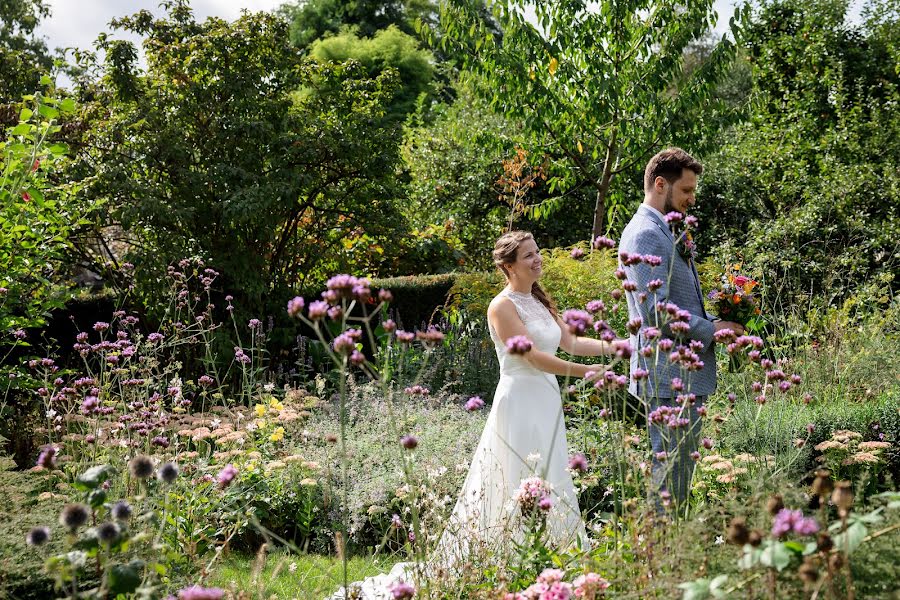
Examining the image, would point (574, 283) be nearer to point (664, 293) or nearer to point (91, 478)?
point (664, 293)

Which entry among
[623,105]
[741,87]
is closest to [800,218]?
[623,105]

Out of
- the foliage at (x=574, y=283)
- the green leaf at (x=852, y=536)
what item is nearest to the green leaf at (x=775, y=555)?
the green leaf at (x=852, y=536)

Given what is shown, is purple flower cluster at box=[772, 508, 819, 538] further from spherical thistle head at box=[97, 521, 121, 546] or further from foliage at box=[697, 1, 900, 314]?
foliage at box=[697, 1, 900, 314]

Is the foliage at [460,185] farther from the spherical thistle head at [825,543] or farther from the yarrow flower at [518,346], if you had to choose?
the spherical thistle head at [825,543]

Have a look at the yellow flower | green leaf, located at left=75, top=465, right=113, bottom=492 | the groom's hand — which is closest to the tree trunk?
the yellow flower

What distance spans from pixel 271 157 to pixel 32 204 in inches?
139

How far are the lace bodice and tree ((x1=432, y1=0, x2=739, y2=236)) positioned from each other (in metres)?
4.32

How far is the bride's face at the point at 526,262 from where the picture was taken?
4016 millimetres

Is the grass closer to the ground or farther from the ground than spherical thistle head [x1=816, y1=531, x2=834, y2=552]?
closer to the ground

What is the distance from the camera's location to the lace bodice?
401 centimetres

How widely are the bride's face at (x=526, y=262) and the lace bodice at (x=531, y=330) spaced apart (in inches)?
4.3

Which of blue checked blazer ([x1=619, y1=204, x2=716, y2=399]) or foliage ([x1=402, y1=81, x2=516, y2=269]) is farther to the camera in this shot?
foliage ([x1=402, y1=81, x2=516, y2=269])

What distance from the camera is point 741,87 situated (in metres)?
22.5

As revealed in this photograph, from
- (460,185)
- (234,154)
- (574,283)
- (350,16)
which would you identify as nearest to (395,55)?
(350,16)
